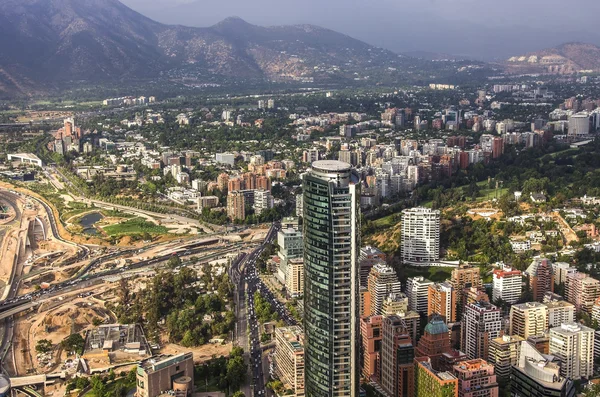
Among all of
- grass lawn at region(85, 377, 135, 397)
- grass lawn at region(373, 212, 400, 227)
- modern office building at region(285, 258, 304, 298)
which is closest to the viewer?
grass lawn at region(85, 377, 135, 397)

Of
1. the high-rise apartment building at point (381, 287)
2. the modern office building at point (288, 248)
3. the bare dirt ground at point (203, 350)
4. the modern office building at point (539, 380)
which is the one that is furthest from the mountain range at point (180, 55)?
the modern office building at point (539, 380)

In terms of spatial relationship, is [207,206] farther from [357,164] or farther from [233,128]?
[233,128]

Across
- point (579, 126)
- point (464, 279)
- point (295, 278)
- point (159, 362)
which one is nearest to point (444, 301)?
point (464, 279)

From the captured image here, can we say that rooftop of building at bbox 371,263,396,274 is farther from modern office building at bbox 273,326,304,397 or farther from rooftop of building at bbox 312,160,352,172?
rooftop of building at bbox 312,160,352,172

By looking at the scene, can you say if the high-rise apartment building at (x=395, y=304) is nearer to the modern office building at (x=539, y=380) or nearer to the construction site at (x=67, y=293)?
the construction site at (x=67, y=293)

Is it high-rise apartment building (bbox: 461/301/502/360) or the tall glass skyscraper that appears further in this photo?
high-rise apartment building (bbox: 461/301/502/360)

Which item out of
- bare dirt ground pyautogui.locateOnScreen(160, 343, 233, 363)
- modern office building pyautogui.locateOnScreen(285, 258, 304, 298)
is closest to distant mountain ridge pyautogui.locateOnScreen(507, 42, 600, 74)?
modern office building pyautogui.locateOnScreen(285, 258, 304, 298)

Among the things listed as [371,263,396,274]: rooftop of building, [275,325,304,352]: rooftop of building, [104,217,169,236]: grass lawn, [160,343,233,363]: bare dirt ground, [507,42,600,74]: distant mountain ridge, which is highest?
[507,42,600,74]: distant mountain ridge

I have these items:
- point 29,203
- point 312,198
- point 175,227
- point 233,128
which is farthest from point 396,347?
point 233,128
